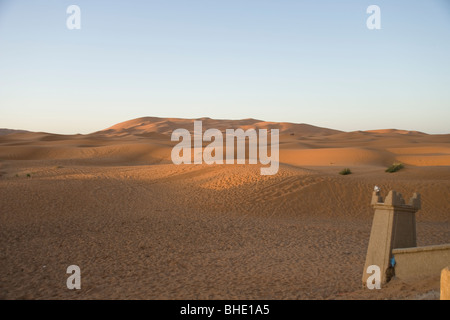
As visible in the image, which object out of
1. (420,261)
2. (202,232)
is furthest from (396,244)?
(202,232)

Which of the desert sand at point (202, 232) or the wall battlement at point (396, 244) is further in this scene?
the desert sand at point (202, 232)

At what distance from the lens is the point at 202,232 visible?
12.2m

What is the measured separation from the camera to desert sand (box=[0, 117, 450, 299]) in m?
7.42

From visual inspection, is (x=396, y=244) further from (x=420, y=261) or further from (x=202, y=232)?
(x=202, y=232)

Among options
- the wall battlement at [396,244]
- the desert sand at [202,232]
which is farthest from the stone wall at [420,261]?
the desert sand at [202,232]

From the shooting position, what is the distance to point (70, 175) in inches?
918

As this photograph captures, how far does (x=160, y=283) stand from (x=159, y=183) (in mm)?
13550

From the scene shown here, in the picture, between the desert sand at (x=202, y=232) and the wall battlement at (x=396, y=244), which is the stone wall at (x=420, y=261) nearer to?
the wall battlement at (x=396, y=244)

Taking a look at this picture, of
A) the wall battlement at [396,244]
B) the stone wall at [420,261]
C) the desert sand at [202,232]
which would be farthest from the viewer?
the desert sand at [202,232]

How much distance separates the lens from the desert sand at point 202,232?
24.3 feet

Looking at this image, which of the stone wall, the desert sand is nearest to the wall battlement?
the stone wall

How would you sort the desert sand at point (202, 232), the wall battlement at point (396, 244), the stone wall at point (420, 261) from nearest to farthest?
1. the stone wall at point (420, 261)
2. the wall battlement at point (396, 244)
3. the desert sand at point (202, 232)
